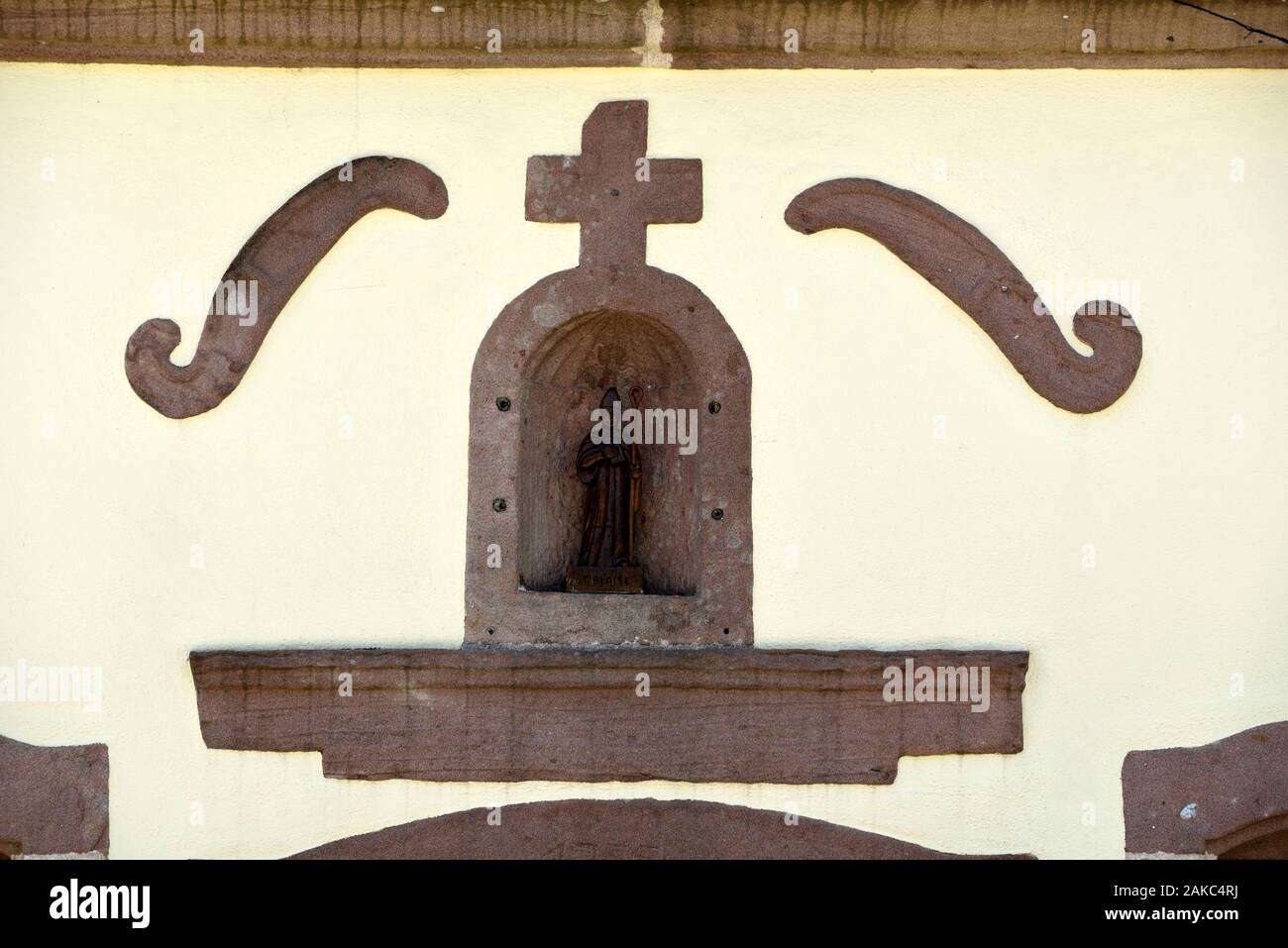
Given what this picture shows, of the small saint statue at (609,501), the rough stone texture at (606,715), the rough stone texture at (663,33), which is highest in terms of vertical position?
the rough stone texture at (663,33)

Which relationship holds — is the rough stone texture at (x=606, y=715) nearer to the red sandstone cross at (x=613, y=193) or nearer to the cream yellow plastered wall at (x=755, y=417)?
the cream yellow plastered wall at (x=755, y=417)

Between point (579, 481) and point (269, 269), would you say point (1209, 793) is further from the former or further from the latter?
point (269, 269)

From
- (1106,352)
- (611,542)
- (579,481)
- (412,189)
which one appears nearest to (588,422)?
(579,481)

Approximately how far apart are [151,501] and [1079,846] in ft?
9.52

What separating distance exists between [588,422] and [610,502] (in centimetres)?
29

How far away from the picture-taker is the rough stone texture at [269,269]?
5.77 metres

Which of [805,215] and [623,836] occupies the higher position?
[805,215]

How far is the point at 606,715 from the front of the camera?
221 inches

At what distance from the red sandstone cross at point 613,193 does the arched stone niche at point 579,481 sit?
3.5 inches

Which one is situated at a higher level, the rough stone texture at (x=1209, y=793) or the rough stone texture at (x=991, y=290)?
the rough stone texture at (x=991, y=290)

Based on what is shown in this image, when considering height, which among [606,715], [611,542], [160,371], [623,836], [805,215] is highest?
[805,215]

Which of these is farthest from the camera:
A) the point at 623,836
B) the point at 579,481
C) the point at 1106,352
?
the point at 579,481

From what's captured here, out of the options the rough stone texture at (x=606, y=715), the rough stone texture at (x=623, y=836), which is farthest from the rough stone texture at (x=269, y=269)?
the rough stone texture at (x=623, y=836)

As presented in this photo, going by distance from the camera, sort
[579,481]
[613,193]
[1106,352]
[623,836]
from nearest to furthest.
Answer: [623,836], [1106,352], [613,193], [579,481]
